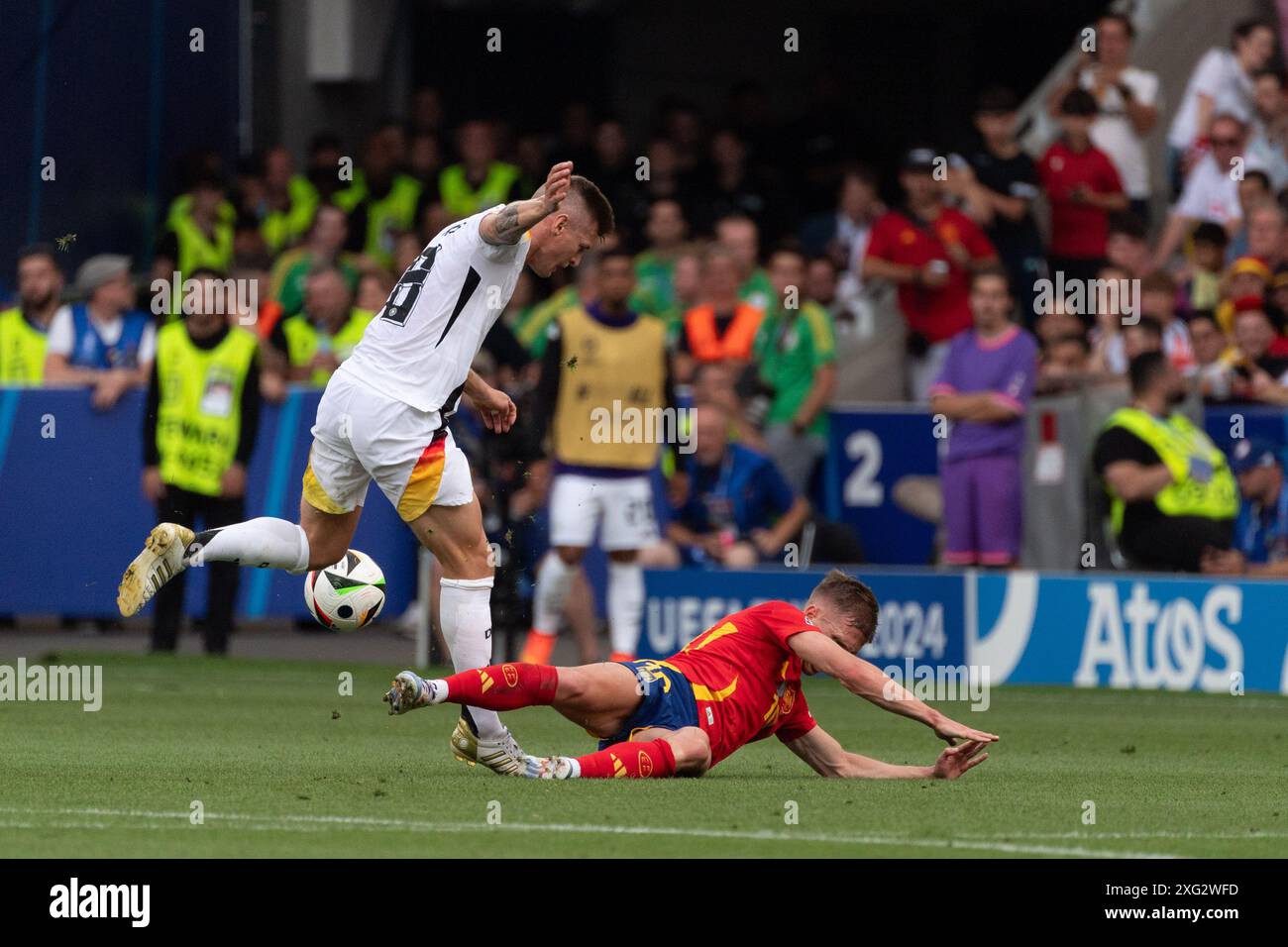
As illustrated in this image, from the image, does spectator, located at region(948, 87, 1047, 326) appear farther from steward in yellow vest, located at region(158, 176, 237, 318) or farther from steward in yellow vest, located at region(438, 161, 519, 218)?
steward in yellow vest, located at region(158, 176, 237, 318)

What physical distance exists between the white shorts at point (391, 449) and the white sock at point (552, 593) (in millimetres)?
4733

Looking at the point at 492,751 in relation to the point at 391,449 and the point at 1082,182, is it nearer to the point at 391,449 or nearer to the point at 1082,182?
the point at 391,449

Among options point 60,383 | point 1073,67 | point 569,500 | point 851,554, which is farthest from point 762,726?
point 1073,67

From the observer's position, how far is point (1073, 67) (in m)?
19.1

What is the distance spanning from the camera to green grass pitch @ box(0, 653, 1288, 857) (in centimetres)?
712

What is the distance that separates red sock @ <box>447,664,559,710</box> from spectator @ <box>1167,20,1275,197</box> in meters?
11.1

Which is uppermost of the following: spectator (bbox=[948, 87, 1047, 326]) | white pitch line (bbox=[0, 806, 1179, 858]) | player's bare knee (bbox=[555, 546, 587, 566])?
spectator (bbox=[948, 87, 1047, 326])

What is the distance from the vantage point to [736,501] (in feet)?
50.0

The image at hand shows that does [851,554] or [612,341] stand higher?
[612,341]

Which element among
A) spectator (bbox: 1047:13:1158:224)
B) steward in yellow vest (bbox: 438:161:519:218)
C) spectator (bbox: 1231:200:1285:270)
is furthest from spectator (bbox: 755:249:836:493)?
steward in yellow vest (bbox: 438:161:519:218)
